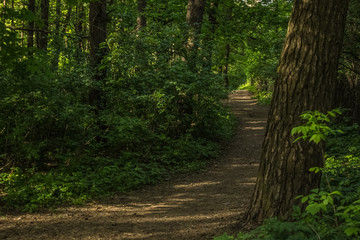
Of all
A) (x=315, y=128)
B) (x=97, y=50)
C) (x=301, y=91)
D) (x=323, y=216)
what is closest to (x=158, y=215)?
(x=323, y=216)

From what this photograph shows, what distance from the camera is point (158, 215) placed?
661 cm

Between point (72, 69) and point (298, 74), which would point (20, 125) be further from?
point (298, 74)

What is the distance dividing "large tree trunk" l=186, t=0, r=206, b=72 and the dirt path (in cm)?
449

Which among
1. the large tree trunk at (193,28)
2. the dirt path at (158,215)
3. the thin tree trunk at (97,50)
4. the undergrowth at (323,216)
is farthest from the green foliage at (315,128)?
the large tree trunk at (193,28)

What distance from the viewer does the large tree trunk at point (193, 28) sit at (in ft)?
40.6

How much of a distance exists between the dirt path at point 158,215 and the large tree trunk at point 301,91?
1.05 m

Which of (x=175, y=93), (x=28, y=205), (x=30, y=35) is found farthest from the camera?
(x=30, y=35)

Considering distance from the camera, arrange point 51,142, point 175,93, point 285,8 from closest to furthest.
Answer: point 51,142, point 175,93, point 285,8

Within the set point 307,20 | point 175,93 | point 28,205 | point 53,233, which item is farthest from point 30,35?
point 307,20

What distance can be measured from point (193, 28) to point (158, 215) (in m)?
7.68

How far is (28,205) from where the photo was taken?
6.63m

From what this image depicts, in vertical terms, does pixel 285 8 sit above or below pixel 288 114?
above

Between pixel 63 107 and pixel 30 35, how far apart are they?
275 inches

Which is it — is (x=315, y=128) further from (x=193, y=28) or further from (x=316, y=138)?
(x=193, y=28)
